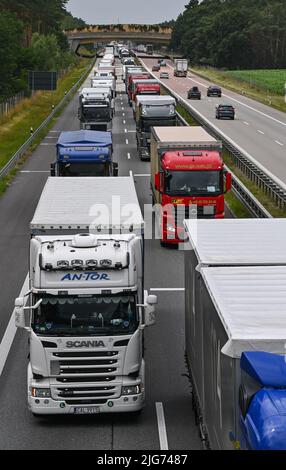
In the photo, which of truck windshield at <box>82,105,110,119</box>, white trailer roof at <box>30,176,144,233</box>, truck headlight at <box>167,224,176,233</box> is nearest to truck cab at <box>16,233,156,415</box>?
white trailer roof at <box>30,176,144,233</box>

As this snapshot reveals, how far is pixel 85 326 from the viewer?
13586 mm

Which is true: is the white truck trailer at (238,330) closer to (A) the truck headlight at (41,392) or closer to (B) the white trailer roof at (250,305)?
(B) the white trailer roof at (250,305)

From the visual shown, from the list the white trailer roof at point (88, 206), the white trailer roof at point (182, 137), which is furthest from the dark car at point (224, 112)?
the white trailer roof at point (88, 206)

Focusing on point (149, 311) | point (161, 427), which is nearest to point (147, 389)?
point (161, 427)

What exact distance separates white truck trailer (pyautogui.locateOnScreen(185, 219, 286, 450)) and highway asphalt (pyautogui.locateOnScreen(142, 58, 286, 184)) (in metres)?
25.3

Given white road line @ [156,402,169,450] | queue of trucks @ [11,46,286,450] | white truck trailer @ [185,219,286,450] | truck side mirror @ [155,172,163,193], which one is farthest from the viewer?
truck side mirror @ [155,172,163,193]

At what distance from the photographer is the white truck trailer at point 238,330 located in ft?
26.5

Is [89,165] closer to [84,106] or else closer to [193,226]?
[193,226]

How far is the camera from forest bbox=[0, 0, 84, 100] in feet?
270

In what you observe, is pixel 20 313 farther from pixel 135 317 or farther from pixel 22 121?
pixel 22 121

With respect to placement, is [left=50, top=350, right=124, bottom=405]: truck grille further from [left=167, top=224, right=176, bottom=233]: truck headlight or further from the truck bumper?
[left=167, top=224, right=176, bottom=233]: truck headlight

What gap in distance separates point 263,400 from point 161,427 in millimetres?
6429

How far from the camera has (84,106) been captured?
171 ft
